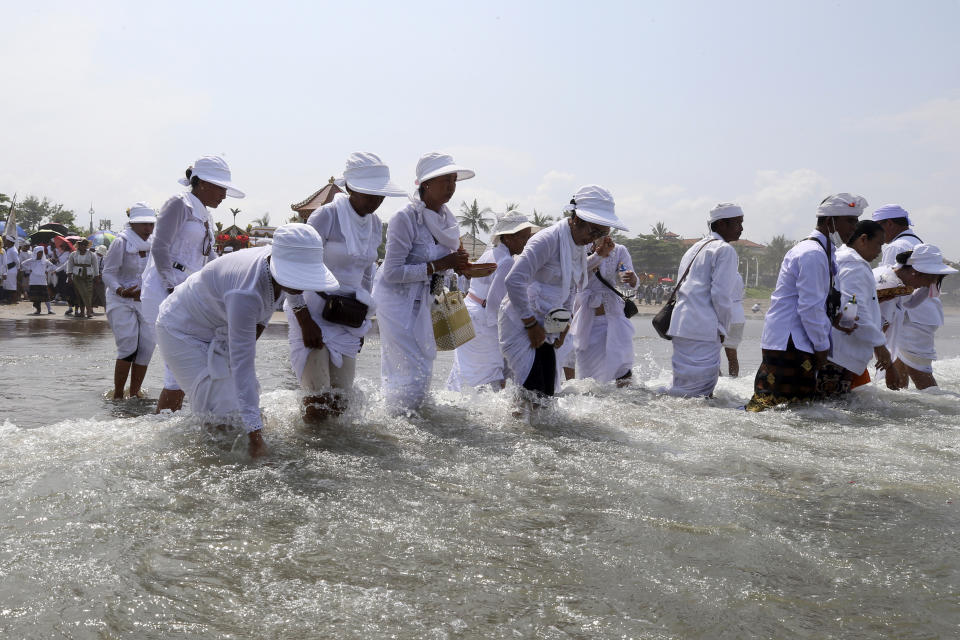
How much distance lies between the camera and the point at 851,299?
6297mm

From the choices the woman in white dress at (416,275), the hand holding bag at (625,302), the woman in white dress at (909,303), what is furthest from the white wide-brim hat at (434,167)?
the woman in white dress at (909,303)

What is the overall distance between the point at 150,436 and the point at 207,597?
2.10 metres

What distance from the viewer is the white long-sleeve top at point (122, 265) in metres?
7.39

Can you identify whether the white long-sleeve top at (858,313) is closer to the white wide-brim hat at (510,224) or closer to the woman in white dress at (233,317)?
the white wide-brim hat at (510,224)

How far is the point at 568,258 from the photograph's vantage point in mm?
5941

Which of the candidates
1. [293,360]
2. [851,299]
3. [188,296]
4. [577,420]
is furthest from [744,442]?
[188,296]

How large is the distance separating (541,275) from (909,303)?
4.02 m

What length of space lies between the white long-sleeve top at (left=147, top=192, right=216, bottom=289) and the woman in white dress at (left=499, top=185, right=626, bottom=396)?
2293mm

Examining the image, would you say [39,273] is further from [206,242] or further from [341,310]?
[341,310]

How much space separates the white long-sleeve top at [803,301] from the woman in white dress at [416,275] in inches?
97.2

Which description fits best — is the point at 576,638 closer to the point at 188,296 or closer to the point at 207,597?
the point at 207,597

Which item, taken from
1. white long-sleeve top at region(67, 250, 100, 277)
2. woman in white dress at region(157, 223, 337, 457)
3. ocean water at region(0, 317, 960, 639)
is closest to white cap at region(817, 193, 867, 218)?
ocean water at region(0, 317, 960, 639)

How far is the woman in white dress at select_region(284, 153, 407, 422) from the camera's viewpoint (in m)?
5.15

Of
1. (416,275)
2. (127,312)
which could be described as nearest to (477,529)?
(416,275)
